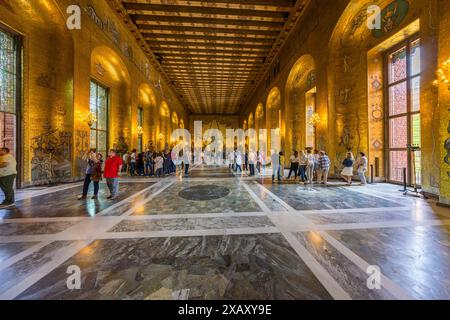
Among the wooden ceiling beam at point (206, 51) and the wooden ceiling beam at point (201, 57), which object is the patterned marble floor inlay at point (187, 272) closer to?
the wooden ceiling beam at point (206, 51)

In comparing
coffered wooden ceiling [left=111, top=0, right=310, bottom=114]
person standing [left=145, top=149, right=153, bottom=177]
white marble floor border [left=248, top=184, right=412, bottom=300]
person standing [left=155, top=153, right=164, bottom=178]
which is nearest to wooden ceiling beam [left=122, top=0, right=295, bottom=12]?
coffered wooden ceiling [left=111, top=0, right=310, bottom=114]

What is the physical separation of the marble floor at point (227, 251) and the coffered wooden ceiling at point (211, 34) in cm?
982

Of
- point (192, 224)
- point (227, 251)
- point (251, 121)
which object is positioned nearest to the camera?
point (227, 251)

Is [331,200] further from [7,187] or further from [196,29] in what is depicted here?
[196,29]

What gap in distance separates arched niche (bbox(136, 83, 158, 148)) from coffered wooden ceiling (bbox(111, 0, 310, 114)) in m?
2.68

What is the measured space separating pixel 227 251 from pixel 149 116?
17.2 metres

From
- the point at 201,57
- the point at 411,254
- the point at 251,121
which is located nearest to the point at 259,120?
the point at 251,121

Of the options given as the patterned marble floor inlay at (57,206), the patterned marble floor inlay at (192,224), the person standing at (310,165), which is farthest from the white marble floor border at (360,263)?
the person standing at (310,165)

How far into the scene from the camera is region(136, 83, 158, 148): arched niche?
16750 millimetres

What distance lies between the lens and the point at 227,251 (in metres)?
2.77

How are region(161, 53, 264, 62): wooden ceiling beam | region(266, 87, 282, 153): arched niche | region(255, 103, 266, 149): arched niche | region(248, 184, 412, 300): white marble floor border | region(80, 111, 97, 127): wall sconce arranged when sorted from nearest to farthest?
region(248, 184, 412, 300): white marble floor border < region(80, 111, 97, 127): wall sconce < region(161, 53, 264, 62): wooden ceiling beam < region(266, 87, 282, 153): arched niche < region(255, 103, 266, 149): arched niche

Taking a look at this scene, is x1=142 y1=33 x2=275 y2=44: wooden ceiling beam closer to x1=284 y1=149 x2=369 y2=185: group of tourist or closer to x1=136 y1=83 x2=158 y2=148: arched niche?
x1=136 y1=83 x2=158 y2=148: arched niche
